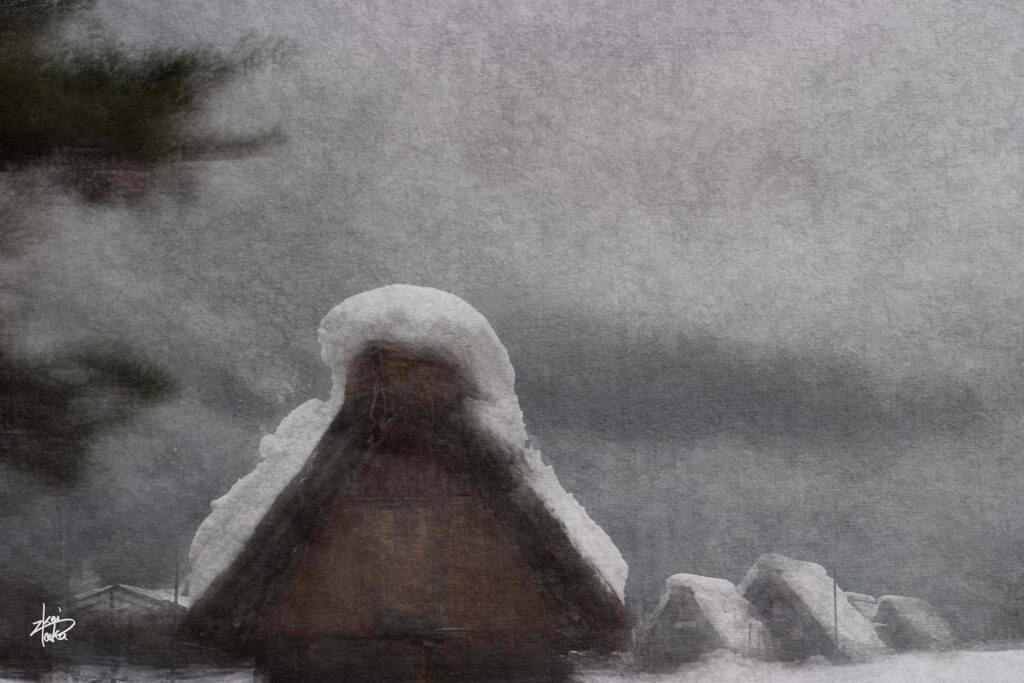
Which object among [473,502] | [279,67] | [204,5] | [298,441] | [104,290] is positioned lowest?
[473,502]

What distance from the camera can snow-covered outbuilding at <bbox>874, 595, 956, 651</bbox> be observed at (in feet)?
Answer: 11.8

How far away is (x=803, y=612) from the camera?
359 cm

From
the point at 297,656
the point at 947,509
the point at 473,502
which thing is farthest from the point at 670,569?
the point at 297,656

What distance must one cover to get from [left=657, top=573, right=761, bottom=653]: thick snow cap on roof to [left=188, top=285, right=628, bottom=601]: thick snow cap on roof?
222 millimetres

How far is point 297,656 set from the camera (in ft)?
11.4

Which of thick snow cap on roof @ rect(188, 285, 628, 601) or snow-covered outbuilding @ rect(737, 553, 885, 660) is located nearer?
thick snow cap on roof @ rect(188, 285, 628, 601)

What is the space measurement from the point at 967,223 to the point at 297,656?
3.05 m

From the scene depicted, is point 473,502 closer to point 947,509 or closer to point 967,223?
point 947,509

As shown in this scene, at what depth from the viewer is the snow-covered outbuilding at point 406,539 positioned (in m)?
3.34
